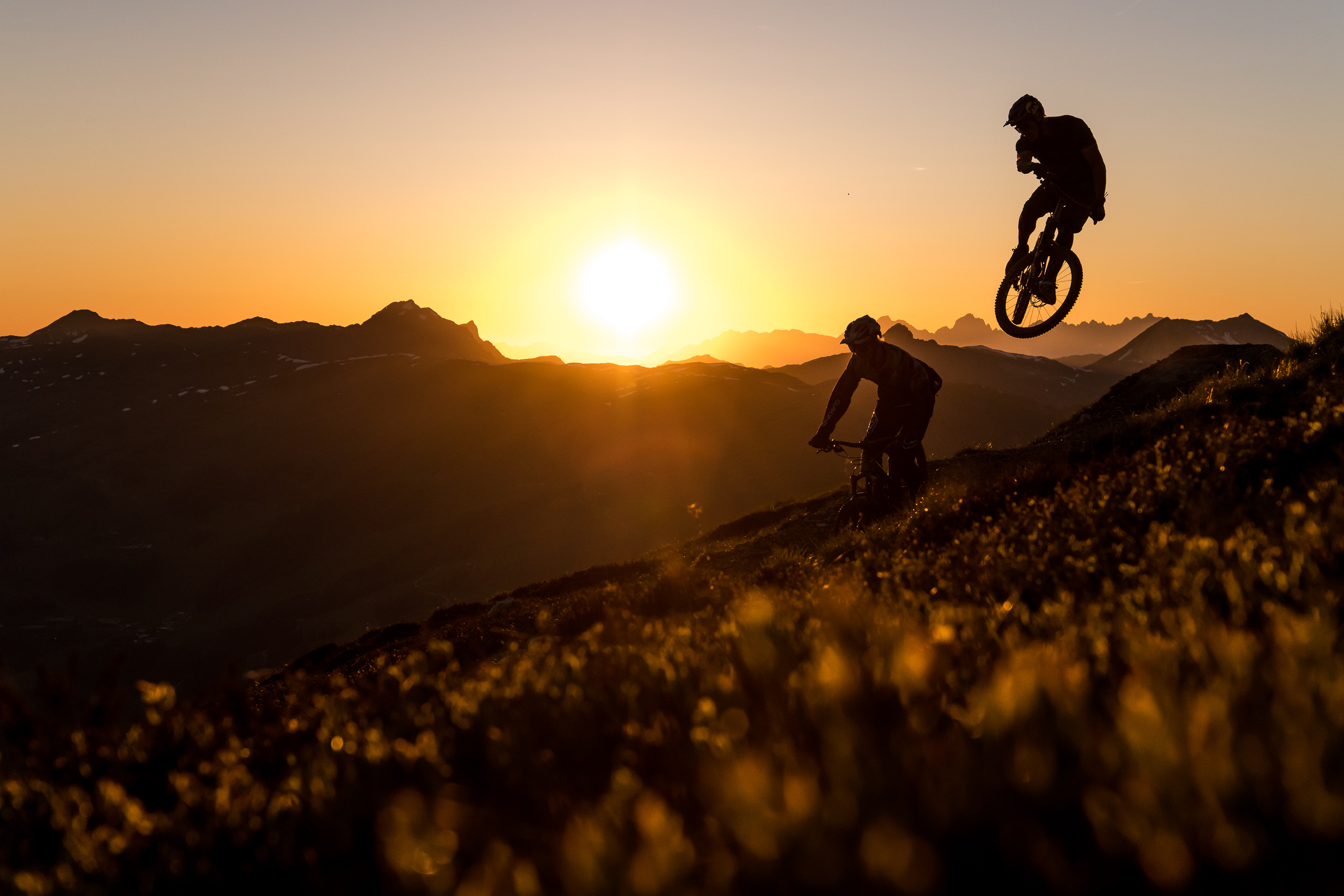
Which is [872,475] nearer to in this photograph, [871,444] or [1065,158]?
[871,444]

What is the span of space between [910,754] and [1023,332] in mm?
13005

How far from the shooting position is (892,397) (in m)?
12.1

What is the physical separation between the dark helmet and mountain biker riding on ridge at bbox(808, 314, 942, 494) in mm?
3918

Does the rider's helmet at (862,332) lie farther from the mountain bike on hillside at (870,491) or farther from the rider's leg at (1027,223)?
the rider's leg at (1027,223)

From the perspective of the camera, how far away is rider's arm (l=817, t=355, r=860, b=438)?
39.6 ft

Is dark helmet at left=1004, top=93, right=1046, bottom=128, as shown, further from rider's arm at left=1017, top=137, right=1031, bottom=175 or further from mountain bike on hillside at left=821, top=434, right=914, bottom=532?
mountain bike on hillside at left=821, top=434, right=914, bottom=532

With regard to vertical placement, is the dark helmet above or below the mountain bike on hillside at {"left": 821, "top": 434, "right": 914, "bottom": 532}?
above

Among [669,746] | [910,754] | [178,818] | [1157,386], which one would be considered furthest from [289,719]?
[1157,386]

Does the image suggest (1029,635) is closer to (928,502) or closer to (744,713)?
(744,713)

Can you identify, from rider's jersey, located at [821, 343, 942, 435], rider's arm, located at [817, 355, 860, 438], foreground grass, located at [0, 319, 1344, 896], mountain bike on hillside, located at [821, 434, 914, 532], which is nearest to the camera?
foreground grass, located at [0, 319, 1344, 896]

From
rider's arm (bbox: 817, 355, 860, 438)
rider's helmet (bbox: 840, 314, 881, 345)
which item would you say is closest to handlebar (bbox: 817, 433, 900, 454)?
rider's arm (bbox: 817, 355, 860, 438)

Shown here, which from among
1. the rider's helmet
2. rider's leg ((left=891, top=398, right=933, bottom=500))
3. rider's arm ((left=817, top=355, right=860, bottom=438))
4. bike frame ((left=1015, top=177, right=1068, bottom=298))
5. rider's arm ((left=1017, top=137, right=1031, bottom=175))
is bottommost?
rider's leg ((left=891, top=398, right=933, bottom=500))

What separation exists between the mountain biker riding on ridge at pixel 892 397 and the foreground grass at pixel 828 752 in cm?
741

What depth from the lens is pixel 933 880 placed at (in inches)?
55.9
